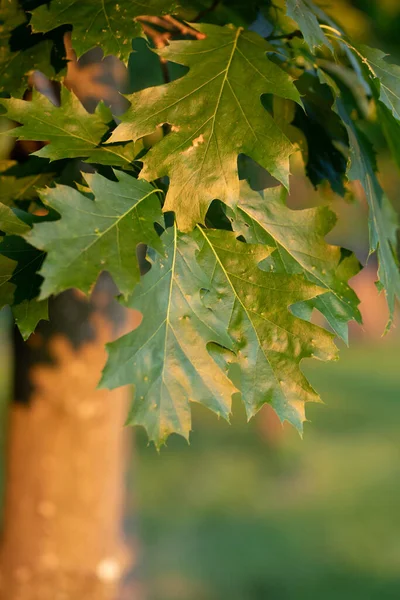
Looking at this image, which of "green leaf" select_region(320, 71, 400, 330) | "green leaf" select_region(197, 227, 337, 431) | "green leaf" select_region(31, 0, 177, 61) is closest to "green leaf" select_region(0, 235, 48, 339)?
"green leaf" select_region(197, 227, 337, 431)

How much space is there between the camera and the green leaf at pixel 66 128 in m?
1.15

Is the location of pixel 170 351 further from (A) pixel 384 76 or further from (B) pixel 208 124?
(A) pixel 384 76

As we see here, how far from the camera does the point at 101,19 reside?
1.22 meters

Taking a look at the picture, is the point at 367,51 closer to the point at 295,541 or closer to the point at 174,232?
the point at 174,232

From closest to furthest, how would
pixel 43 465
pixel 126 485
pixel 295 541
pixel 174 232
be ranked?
pixel 174 232 < pixel 43 465 < pixel 126 485 < pixel 295 541

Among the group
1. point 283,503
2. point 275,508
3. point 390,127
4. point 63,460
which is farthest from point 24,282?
point 283,503

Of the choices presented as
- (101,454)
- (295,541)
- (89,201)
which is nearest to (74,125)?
(89,201)

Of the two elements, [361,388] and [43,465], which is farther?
[361,388]

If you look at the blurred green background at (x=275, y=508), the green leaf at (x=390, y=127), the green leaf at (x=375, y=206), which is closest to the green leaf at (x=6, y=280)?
the green leaf at (x=375, y=206)

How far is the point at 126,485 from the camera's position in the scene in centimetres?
254

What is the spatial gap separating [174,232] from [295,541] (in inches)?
198

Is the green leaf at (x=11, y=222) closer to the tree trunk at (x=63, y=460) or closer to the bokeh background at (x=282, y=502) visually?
the tree trunk at (x=63, y=460)

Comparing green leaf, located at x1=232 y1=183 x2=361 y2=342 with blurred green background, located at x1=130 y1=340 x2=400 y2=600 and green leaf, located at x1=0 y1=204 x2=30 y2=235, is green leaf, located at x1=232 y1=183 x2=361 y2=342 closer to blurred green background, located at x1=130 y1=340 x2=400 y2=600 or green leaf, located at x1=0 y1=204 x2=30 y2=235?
green leaf, located at x1=0 y1=204 x2=30 y2=235

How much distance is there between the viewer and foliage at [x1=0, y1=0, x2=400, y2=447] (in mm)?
1069
